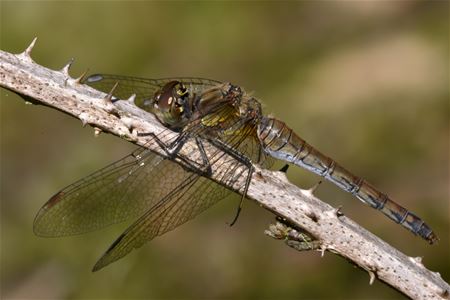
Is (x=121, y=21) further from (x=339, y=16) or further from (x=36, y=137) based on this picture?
(x=339, y=16)

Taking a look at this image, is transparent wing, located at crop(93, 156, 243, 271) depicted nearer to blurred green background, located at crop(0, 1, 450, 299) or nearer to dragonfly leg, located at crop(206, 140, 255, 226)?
dragonfly leg, located at crop(206, 140, 255, 226)

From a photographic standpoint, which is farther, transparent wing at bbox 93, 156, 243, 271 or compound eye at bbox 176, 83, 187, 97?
compound eye at bbox 176, 83, 187, 97

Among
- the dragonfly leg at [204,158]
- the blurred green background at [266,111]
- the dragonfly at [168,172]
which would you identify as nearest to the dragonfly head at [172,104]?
the dragonfly at [168,172]

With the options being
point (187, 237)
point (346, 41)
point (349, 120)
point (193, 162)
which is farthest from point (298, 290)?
point (346, 41)

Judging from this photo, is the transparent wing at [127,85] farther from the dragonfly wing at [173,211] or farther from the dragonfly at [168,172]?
the dragonfly wing at [173,211]

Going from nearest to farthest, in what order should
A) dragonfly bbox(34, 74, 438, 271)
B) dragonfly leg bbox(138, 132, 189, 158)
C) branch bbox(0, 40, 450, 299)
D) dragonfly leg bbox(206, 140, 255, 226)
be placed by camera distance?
branch bbox(0, 40, 450, 299) < dragonfly leg bbox(206, 140, 255, 226) < dragonfly leg bbox(138, 132, 189, 158) < dragonfly bbox(34, 74, 438, 271)

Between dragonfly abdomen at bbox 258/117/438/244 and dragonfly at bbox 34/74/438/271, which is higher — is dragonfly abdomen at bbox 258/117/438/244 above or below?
above

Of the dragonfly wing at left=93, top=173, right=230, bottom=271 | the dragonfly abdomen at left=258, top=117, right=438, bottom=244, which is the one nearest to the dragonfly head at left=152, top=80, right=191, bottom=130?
the dragonfly wing at left=93, top=173, right=230, bottom=271
